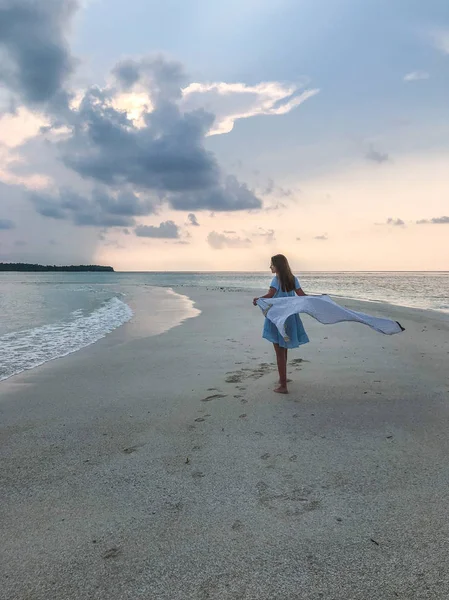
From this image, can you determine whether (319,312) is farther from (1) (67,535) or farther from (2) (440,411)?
(1) (67,535)

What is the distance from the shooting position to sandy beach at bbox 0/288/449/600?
2684 millimetres

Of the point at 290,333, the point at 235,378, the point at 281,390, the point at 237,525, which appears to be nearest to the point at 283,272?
the point at 290,333

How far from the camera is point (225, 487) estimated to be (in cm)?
381

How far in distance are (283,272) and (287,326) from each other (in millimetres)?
913

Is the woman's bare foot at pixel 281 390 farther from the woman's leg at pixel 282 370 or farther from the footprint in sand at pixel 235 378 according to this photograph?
the footprint in sand at pixel 235 378

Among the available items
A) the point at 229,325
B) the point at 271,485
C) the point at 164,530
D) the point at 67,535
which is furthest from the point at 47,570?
the point at 229,325

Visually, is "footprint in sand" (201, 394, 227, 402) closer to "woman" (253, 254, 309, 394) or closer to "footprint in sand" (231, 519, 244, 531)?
"woman" (253, 254, 309, 394)

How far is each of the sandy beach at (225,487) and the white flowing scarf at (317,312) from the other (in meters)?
1.09

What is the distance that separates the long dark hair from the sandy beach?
1.69 m

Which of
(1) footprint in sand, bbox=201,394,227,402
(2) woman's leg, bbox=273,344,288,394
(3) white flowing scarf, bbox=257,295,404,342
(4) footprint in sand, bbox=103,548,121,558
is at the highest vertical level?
(3) white flowing scarf, bbox=257,295,404,342

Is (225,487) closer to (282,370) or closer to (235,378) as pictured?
(282,370)

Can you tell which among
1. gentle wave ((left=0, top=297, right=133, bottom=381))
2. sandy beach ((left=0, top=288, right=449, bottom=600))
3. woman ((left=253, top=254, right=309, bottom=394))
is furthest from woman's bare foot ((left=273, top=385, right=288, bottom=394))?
gentle wave ((left=0, top=297, right=133, bottom=381))

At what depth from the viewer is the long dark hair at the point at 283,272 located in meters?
7.11

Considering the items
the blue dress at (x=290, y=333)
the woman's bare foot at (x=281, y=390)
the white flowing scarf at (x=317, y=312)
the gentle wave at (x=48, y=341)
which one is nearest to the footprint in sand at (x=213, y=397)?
the woman's bare foot at (x=281, y=390)
